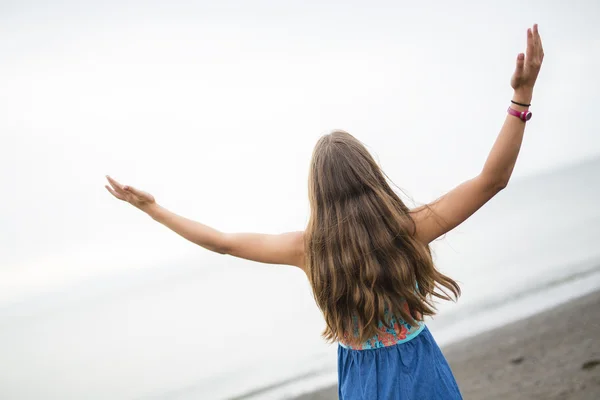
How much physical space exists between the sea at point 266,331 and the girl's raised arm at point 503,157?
0.44 metres

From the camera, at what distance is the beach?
4547 mm

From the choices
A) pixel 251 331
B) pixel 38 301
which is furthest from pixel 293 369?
pixel 38 301

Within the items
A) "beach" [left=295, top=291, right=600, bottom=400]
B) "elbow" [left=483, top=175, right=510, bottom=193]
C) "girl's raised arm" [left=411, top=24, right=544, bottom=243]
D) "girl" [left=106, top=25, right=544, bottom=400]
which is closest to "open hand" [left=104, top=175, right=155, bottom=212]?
→ "girl" [left=106, top=25, right=544, bottom=400]

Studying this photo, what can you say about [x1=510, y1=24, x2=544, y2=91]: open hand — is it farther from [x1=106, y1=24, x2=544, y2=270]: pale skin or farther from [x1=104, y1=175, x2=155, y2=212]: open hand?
[x1=104, y1=175, x2=155, y2=212]: open hand

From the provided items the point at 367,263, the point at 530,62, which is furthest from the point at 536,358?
the point at 530,62

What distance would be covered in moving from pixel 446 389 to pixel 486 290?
8885 mm

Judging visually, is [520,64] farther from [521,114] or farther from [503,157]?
[503,157]

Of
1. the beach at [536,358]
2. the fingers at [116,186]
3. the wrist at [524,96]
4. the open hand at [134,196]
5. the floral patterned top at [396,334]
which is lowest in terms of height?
the beach at [536,358]

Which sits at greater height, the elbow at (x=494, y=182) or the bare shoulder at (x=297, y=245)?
the bare shoulder at (x=297, y=245)

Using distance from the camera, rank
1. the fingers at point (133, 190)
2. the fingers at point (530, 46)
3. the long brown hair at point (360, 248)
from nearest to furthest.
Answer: the fingers at point (530, 46), the long brown hair at point (360, 248), the fingers at point (133, 190)

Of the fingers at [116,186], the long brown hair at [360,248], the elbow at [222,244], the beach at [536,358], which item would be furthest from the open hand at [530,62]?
the beach at [536,358]

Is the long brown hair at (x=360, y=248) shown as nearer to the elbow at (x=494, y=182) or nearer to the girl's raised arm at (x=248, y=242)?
the girl's raised arm at (x=248, y=242)

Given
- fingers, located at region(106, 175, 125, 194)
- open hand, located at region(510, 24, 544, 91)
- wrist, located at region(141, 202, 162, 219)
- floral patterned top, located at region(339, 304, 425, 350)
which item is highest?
fingers, located at region(106, 175, 125, 194)

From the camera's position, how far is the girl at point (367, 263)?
180cm
